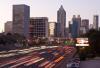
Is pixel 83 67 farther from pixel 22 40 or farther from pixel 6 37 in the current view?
pixel 22 40

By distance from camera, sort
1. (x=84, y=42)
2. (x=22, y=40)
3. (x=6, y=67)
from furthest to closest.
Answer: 1. (x=22, y=40)
2. (x=84, y=42)
3. (x=6, y=67)

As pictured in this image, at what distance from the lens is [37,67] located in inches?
1719

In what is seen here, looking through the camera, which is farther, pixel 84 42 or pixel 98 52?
pixel 98 52

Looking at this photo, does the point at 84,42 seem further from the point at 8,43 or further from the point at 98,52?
the point at 8,43

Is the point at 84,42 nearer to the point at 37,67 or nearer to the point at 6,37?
the point at 37,67

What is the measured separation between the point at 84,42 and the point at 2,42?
76333 millimetres

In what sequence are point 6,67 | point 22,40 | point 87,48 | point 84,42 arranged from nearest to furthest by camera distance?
point 6,67 < point 84,42 < point 87,48 < point 22,40

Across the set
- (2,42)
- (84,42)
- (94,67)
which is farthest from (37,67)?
(2,42)

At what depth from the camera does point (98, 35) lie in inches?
3263

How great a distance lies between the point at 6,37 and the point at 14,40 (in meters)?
13.0

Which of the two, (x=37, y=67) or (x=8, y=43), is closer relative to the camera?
(x=37, y=67)

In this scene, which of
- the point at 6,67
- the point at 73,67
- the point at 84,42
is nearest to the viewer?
the point at 73,67

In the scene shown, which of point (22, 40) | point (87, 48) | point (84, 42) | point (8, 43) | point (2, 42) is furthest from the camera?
point (22, 40)

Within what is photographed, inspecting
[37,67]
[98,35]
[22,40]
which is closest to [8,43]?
[22,40]
